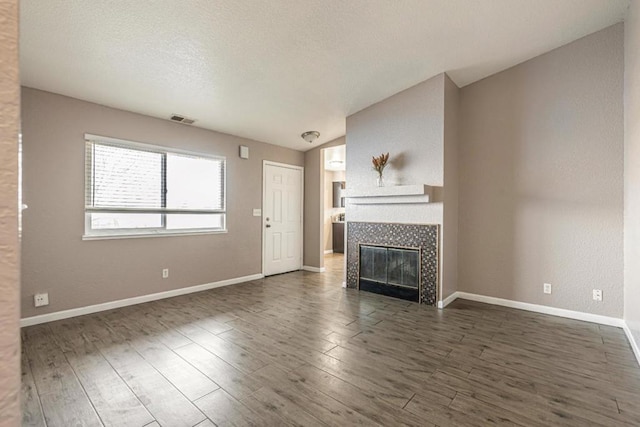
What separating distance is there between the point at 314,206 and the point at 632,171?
4.23 meters

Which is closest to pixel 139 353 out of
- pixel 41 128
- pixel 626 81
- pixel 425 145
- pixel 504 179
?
pixel 41 128

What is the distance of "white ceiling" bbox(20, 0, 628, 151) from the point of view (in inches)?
92.7

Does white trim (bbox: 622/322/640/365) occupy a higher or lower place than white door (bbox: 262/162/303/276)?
lower

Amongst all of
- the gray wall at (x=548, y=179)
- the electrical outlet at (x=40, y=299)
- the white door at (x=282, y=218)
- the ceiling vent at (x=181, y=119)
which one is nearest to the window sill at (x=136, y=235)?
the electrical outlet at (x=40, y=299)

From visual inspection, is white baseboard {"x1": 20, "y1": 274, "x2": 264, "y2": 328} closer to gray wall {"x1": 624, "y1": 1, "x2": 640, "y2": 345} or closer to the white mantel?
the white mantel

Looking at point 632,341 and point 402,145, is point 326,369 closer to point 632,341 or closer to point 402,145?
point 632,341

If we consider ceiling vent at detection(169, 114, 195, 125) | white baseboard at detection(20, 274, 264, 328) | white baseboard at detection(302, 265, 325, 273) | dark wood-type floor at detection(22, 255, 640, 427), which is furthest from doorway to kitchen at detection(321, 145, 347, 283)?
dark wood-type floor at detection(22, 255, 640, 427)

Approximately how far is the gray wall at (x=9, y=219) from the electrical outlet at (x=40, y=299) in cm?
377

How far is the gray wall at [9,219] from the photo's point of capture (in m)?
0.32

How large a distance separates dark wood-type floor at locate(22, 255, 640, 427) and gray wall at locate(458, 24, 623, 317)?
49 cm

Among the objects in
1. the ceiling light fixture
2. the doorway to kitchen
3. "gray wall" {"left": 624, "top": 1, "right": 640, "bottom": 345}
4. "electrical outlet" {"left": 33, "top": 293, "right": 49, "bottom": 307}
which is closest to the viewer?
"gray wall" {"left": 624, "top": 1, "right": 640, "bottom": 345}

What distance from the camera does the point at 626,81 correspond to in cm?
297

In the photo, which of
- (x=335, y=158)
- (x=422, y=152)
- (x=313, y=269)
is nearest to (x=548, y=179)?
(x=422, y=152)

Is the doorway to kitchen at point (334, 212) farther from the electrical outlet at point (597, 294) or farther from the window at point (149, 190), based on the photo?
the electrical outlet at point (597, 294)
